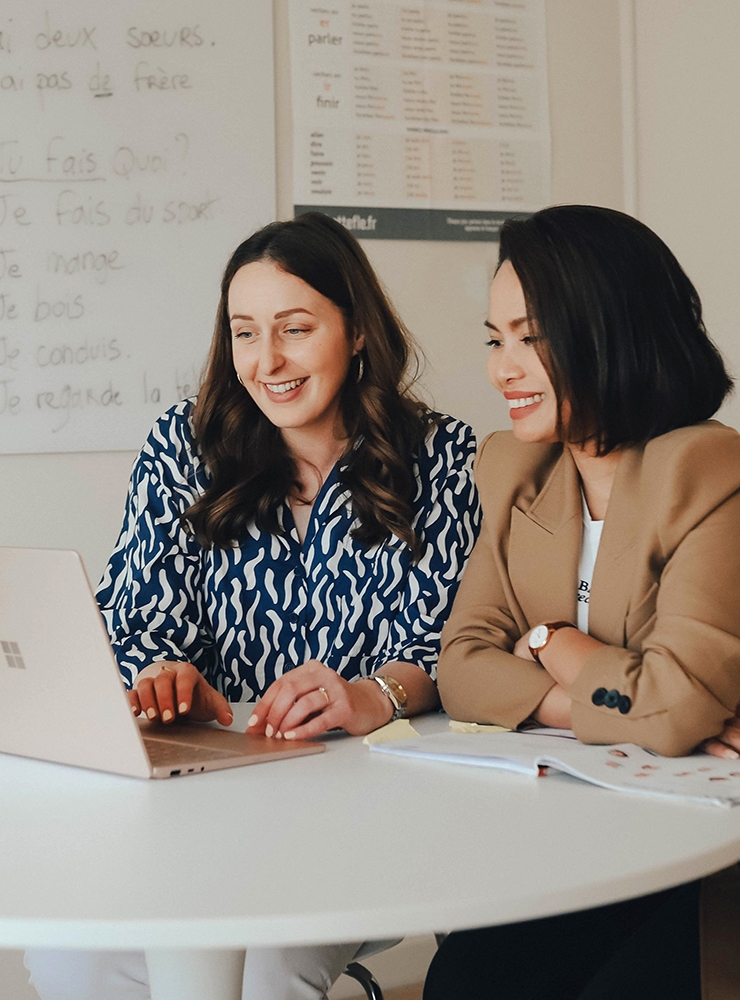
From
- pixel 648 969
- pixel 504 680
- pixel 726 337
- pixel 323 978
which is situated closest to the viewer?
pixel 648 969

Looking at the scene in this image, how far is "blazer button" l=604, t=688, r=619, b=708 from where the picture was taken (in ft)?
4.03

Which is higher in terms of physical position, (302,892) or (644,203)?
(644,203)

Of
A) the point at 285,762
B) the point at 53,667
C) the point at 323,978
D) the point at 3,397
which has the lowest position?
the point at 323,978

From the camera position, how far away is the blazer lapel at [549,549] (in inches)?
56.5

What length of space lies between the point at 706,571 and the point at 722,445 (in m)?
0.17

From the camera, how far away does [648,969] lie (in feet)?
3.68

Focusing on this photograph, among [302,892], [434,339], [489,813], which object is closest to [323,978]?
[489,813]

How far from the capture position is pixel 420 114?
307cm

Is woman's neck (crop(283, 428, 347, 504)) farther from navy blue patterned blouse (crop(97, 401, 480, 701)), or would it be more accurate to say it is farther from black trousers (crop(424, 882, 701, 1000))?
black trousers (crop(424, 882, 701, 1000))

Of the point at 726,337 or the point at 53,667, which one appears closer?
the point at 53,667

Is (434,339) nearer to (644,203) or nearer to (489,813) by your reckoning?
(644,203)

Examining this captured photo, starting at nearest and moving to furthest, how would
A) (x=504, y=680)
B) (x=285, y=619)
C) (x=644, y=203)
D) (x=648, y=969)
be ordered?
(x=648, y=969) → (x=504, y=680) → (x=285, y=619) → (x=644, y=203)

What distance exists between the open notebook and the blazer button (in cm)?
4

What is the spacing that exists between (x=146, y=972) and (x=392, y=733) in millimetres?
468
